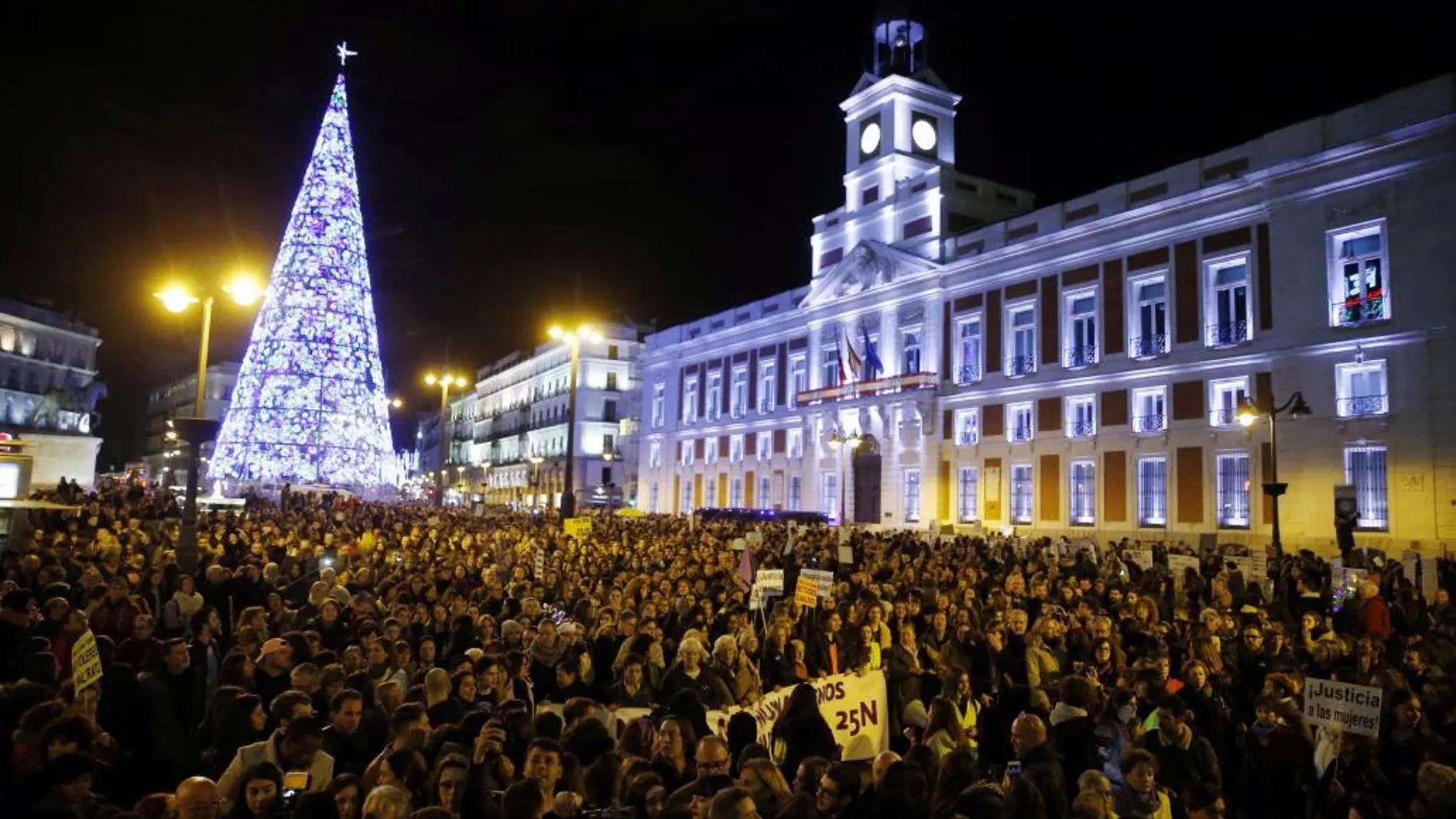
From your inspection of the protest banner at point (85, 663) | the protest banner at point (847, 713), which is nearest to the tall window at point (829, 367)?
the protest banner at point (847, 713)

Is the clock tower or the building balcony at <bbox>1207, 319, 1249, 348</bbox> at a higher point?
the clock tower

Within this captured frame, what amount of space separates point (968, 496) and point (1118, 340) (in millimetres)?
8922

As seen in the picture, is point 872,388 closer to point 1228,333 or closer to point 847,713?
point 1228,333

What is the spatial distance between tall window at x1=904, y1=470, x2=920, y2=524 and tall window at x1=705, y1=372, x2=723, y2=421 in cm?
1706

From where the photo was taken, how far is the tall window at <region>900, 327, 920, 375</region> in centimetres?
4506

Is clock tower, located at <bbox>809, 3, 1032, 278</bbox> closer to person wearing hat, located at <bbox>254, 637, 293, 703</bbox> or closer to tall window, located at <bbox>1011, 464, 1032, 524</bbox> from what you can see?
tall window, located at <bbox>1011, 464, 1032, 524</bbox>

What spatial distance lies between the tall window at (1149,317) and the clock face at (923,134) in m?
15.3

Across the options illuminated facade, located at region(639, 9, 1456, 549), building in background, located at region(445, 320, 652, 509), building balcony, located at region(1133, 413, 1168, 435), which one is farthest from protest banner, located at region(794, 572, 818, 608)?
building in background, located at region(445, 320, 652, 509)

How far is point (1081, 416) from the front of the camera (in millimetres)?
37062

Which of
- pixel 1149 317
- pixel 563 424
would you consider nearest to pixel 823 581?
pixel 1149 317

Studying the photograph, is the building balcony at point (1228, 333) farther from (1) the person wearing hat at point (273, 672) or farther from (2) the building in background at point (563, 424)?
(2) the building in background at point (563, 424)

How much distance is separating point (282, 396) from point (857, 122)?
98.8 feet

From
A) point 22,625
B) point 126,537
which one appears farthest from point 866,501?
point 22,625

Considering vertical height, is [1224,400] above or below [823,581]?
above
